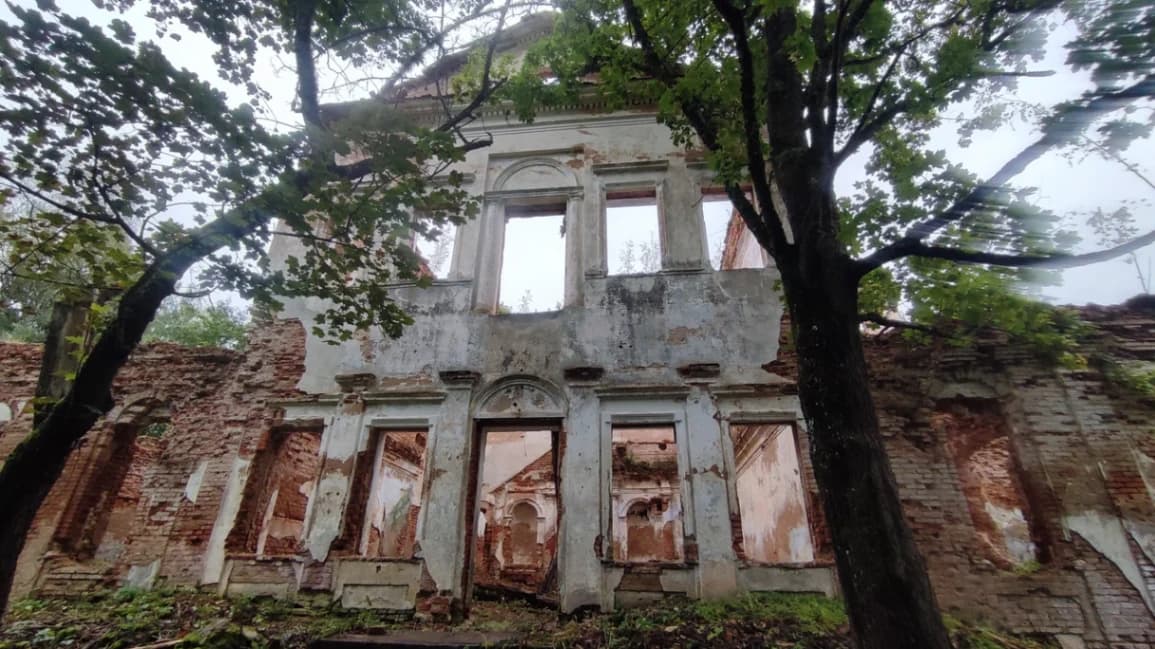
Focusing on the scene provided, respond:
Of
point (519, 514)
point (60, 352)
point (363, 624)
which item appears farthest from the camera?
point (519, 514)

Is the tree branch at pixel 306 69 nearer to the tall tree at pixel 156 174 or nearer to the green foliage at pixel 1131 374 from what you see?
the tall tree at pixel 156 174

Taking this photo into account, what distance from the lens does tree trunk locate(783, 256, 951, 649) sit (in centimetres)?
304

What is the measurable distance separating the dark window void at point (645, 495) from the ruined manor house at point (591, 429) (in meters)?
5.15

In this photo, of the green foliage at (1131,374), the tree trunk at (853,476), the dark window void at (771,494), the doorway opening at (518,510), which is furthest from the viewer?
the doorway opening at (518,510)

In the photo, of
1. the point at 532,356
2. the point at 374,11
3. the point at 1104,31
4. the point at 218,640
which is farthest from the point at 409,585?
the point at 1104,31

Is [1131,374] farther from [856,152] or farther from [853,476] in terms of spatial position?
[853,476]

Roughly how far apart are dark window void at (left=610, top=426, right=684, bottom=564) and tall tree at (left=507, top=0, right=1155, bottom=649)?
9.96 m

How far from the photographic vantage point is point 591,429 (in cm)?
798

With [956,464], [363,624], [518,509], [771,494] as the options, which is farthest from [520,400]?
[518,509]

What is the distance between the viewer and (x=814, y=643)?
5445 mm

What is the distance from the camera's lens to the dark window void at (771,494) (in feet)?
29.8

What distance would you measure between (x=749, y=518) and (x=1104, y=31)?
11.9 m

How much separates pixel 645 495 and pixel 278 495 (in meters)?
9.46

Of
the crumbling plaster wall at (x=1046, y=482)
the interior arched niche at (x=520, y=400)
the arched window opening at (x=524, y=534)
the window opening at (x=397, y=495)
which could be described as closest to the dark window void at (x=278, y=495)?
the window opening at (x=397, y=495)
